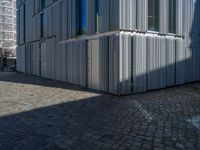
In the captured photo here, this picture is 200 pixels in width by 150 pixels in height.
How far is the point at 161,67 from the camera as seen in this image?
1120 cm

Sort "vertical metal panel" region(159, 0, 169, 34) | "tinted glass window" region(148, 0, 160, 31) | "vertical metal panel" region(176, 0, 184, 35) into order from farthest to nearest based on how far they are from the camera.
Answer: "vertical metal panel" region(176, 0, 184, 35) → "vertical metal panel" region(159, 0, 169, 34) → "tinted glass window" region(148, 0, 160, 31)

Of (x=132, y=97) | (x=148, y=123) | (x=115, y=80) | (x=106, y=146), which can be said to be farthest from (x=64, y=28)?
(x=106, y=146)

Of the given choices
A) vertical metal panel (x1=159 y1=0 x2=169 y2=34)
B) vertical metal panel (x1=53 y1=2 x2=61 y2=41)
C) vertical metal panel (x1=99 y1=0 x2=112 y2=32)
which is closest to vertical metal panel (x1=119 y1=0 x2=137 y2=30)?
vertical metal panel (x1=99 y1=0 x2=112 y2=32)

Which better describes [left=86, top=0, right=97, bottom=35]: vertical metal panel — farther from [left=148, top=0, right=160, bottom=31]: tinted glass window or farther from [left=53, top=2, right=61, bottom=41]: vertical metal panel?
[left=53, top=2, right=61, bottom=41]: vertical metal panel

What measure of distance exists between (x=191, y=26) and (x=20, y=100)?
33.5 feet

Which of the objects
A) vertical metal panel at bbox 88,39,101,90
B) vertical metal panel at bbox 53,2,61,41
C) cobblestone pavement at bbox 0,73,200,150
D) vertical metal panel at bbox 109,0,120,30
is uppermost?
vertical metal panel at bbox 53,2,61,41

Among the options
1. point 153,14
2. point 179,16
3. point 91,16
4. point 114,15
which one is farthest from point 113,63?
point 179,16

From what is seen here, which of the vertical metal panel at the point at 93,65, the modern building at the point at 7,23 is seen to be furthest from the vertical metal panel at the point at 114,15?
the modern building at the point at 7,23

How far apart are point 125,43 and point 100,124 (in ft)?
15.7

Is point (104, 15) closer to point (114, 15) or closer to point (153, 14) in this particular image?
point (114, 15)

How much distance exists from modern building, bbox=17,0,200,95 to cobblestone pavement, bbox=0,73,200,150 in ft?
6.06

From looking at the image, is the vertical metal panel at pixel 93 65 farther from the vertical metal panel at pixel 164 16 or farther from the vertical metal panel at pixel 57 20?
the vertical metal panel at pixel 57 20

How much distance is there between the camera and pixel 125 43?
9539mm

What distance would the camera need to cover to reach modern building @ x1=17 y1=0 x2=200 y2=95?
381 inches
